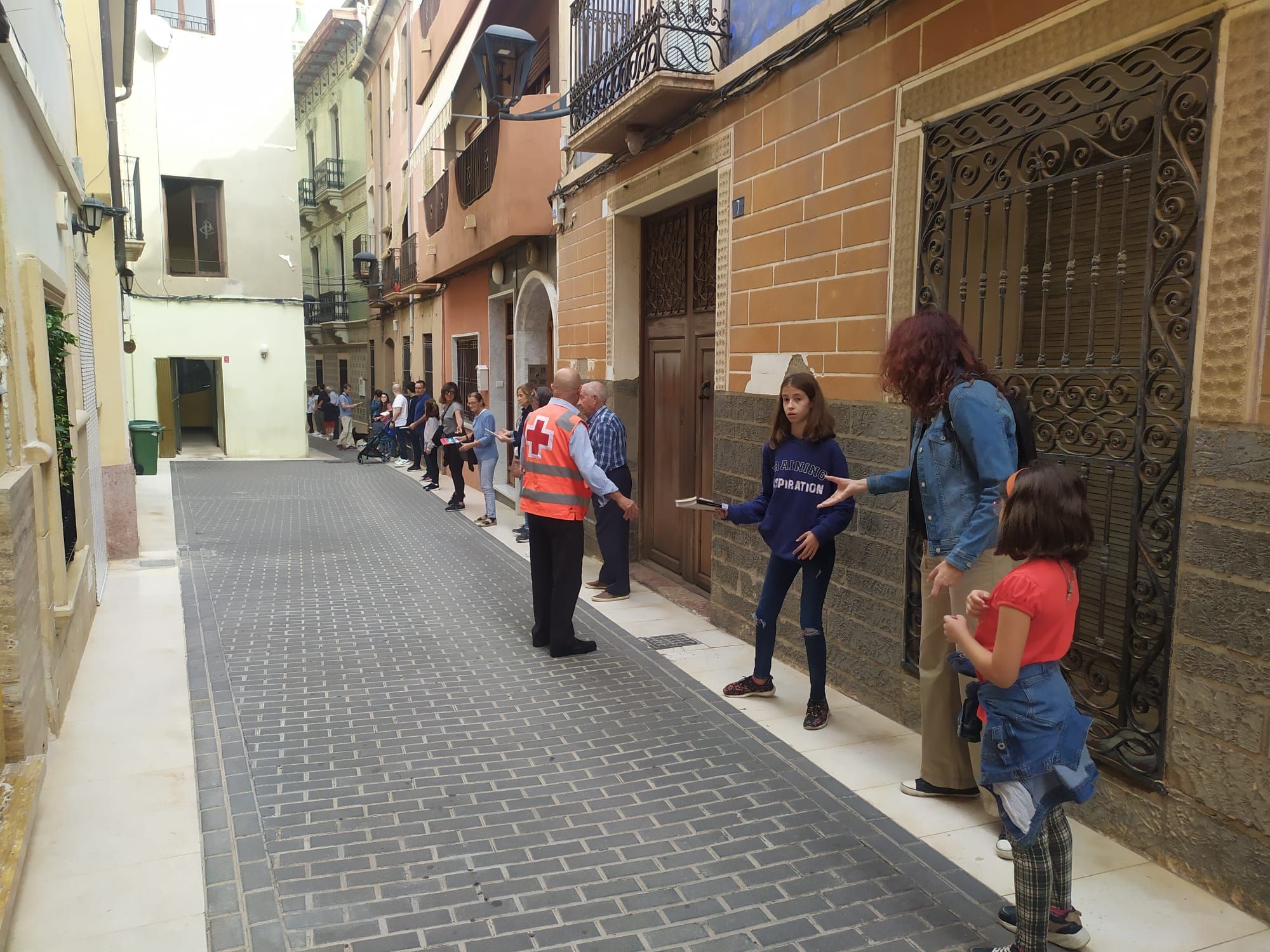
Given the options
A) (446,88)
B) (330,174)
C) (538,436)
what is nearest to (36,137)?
(538,436)

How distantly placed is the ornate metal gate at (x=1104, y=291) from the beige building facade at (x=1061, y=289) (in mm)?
12

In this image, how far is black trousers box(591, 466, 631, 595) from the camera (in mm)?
7324

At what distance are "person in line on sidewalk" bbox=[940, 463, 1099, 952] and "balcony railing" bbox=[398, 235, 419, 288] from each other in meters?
15.8

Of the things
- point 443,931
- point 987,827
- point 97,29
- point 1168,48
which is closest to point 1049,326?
point 1168,48

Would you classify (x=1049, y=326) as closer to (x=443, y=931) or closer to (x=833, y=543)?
(x=833, y=543)

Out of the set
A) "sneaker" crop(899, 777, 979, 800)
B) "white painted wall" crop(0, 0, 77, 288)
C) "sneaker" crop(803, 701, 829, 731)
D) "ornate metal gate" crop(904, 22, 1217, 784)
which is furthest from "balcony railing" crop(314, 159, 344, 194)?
"sneaker" crop(899, 777, 979, 800)

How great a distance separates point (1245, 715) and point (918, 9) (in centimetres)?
333

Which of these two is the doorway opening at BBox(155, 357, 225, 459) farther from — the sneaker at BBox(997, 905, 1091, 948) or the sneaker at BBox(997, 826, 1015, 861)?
the sneaker at BBox(997, 905, 1091, 948)

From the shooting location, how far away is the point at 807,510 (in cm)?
461

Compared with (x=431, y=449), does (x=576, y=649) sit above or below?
below

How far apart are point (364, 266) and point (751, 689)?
1899 cm

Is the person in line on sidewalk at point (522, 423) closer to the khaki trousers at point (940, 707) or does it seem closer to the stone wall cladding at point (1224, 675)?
the khaki trousers at point (940, 707)

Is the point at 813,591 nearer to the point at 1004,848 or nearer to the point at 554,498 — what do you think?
the point at 1004,848

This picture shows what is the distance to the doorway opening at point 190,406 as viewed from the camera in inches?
800
